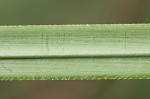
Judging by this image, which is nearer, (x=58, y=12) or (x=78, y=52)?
(x=78, y=52)

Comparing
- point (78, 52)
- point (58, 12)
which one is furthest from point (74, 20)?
point (78, 52)

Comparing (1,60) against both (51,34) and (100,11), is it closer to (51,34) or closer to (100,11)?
(51,34)

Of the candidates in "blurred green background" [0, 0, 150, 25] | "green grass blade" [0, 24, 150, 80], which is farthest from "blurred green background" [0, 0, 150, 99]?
"green grass blade" [0, 24, 150, 80]

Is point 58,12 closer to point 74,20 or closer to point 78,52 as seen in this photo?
point 74,20

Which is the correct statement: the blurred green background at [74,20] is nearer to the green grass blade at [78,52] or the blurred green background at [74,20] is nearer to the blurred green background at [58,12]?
the blurred green background at [58,12]

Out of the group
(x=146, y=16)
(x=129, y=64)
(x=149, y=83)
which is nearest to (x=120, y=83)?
(x=149, y=83)

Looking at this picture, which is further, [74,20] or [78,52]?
[74,20]
